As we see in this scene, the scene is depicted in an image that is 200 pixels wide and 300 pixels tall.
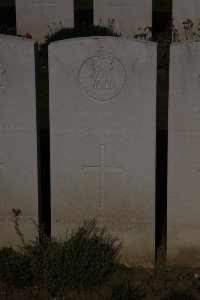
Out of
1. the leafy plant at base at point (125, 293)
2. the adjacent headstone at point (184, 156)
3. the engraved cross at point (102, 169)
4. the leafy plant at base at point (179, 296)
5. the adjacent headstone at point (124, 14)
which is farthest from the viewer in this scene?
the adjacent headstone at point (124, 14)

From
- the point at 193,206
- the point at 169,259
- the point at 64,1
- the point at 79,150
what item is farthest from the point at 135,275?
the point at 64,1

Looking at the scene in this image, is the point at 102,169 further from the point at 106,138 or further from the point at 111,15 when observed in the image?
the point at 111,15

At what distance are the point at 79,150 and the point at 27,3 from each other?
8511mm

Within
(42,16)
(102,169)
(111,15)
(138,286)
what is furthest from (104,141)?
(42,16)

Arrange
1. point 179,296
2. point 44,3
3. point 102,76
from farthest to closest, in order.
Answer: point 44,3, point 102,76, point 179,296

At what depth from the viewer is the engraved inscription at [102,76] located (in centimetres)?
500

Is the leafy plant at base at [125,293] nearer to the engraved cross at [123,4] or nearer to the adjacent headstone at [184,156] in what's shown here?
the adjacent headstone at [184,156]

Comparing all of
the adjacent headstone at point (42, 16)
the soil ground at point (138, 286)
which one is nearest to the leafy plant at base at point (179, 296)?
the soil ground at point (138, 286)

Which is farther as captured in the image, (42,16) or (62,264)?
(42,16)

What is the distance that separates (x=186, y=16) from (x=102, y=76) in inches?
336

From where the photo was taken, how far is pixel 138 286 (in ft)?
16.3

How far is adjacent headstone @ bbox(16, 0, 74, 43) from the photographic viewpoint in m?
Answer: 12.9

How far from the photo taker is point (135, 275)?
5172 mm

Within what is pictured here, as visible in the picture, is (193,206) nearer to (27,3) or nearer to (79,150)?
(79,150)
